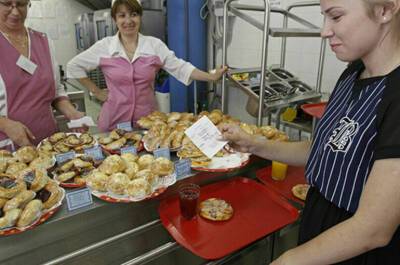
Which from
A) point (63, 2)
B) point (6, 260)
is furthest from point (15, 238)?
point (63, 2)

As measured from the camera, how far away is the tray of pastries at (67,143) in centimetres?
140

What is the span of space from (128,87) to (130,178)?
3.89ft

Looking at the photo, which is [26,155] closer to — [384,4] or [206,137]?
[206,137]

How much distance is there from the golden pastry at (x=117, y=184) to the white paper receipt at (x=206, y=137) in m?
0.38

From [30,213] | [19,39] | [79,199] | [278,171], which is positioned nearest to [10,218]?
[30,213]

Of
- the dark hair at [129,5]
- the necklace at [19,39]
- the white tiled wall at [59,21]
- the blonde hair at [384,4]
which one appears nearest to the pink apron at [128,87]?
the dark hair at [129,5]

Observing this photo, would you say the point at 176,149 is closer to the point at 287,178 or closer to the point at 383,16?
the point at 287,178

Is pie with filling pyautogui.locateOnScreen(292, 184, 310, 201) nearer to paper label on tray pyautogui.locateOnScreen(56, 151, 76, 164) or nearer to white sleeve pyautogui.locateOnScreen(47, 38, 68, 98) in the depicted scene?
paper label on tray pyautogui.locateOnScreen(56, 151, 76, 164)

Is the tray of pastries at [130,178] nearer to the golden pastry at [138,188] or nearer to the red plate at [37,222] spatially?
the golden pastry at [138,188]

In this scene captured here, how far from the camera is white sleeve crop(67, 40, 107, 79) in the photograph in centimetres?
222

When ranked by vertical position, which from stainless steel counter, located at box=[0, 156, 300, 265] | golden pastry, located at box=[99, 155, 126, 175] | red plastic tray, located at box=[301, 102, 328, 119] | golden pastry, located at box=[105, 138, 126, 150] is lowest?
stainless steel counter, located at box=[0, 156, 300, 265]

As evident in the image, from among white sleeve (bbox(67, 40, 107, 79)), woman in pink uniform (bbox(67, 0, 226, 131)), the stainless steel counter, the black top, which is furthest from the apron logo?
white sleeve (bbox(67, 40, 107, 79))

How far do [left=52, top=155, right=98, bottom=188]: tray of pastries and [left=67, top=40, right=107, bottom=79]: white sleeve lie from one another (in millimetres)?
1168

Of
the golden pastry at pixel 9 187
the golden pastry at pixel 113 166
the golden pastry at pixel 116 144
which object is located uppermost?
the golden pastry at pixel 9 187
